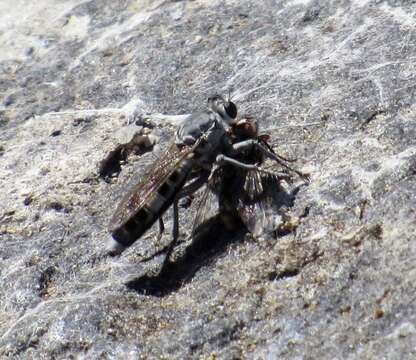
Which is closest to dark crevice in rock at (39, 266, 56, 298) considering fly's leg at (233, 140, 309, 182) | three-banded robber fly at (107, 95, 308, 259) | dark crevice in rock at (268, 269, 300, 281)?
three-banded robber fly at (107, 95, 308, 259)

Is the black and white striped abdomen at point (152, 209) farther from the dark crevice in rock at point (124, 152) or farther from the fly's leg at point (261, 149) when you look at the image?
the dark crevice in rock at point (124, 152)

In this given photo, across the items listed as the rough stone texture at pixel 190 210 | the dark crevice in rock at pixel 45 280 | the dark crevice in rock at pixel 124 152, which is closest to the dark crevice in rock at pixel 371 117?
the rough stone texture at pixel 190 210

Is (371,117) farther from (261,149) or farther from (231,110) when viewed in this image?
(231,110)

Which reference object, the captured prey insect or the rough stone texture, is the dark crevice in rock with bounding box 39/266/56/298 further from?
the captured prey insect

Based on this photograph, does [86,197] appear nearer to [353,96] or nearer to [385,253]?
[353,96]

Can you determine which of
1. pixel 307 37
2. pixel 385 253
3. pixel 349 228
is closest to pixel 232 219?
pixel 349 228

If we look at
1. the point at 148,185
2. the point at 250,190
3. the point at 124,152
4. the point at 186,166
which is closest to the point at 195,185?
the point at 186,166

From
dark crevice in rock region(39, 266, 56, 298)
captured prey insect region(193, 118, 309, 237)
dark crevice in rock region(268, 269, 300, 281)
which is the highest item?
dark crevice in rock region(268, 269, 300, 281)
